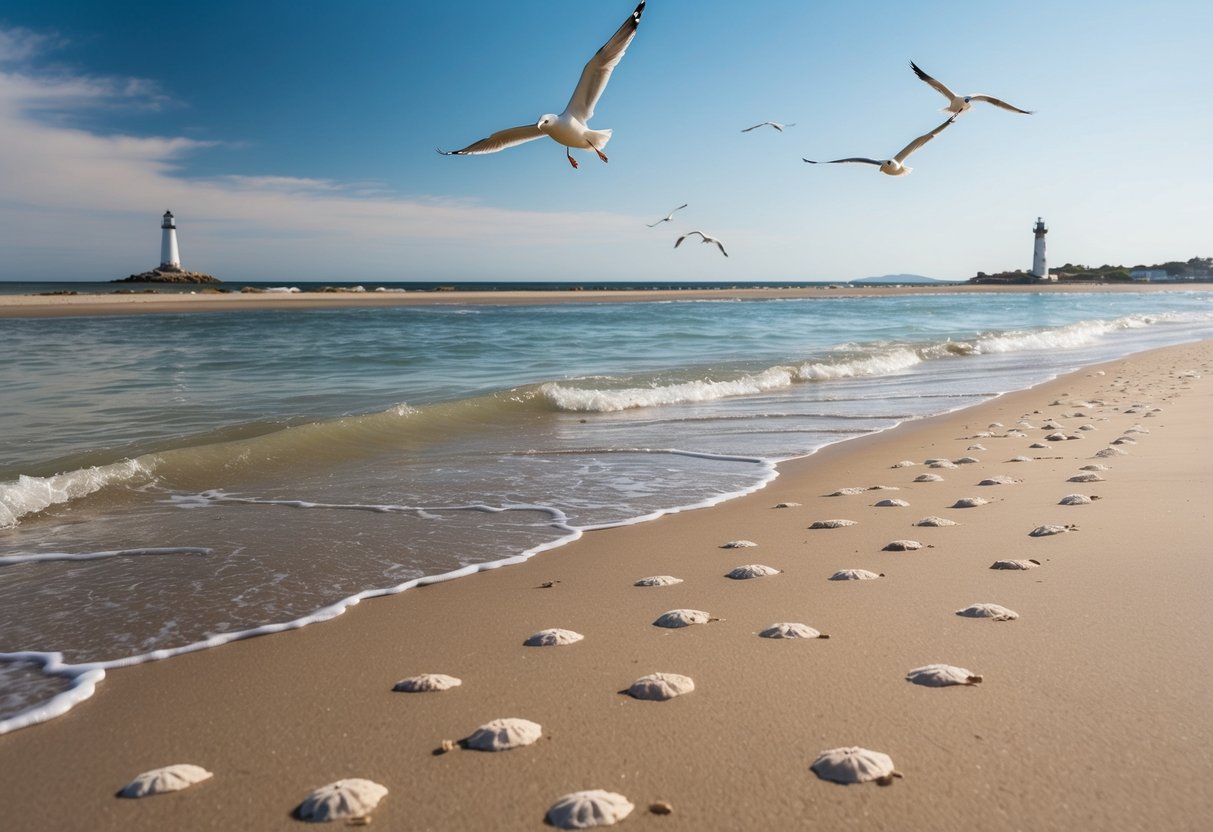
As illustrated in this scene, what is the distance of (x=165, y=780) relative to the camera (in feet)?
9.30

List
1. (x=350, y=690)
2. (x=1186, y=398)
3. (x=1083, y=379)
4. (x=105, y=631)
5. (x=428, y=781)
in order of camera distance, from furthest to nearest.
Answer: (x=1083, y=379) → (x=1186, y=398) → (x=105, y=631) → (x=350, y=690) → (x=428, y=781)

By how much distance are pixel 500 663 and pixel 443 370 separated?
1621 centimetres

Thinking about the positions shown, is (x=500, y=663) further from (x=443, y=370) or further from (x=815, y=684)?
(x=443, y=370)

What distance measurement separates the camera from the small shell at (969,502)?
6371 millimetres

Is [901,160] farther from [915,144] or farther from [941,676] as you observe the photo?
[941,676]

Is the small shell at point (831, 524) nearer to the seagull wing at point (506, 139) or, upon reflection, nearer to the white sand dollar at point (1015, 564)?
the white sand dollar at point (1015, 564)

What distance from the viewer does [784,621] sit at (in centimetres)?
412

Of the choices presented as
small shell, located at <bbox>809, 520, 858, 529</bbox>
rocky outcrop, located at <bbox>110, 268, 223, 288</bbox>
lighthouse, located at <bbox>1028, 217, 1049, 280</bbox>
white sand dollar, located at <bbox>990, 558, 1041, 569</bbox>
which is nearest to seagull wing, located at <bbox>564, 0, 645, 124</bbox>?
small shell, located at <bbox>809, 520, 858, 529</bbox>

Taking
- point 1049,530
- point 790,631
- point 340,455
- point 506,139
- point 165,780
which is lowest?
point 340,455

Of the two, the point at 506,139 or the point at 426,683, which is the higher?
the point at 506,139

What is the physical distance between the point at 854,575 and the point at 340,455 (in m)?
7.08

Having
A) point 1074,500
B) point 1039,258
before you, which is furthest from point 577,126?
point 1039,258

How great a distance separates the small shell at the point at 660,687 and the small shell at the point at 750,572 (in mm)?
1565

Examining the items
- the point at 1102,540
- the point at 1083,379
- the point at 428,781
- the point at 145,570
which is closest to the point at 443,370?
the point at 1083,379
